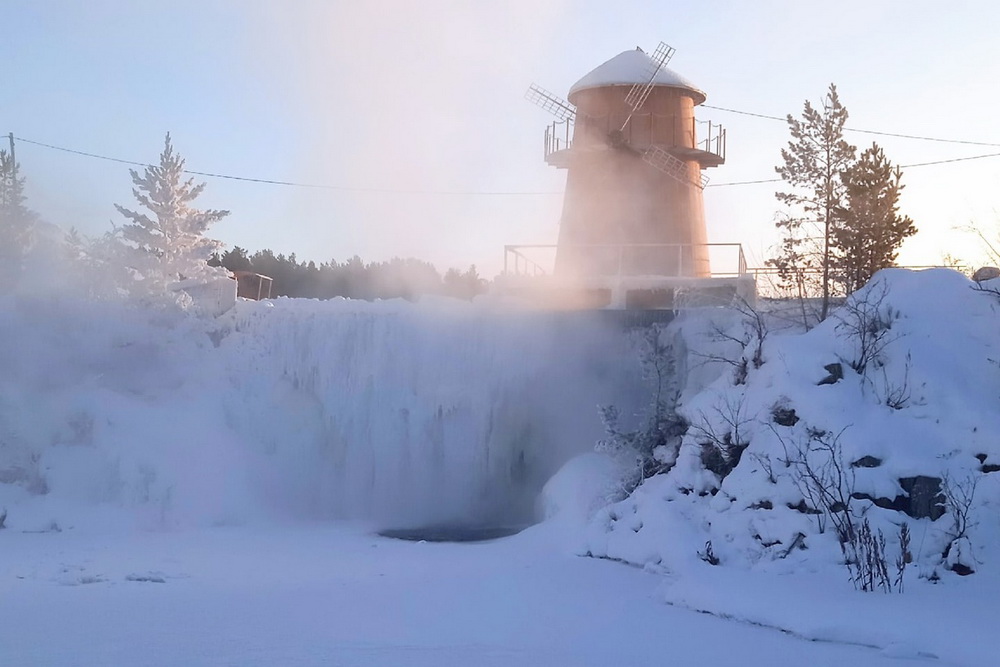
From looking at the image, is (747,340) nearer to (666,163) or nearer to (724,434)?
(724,434)

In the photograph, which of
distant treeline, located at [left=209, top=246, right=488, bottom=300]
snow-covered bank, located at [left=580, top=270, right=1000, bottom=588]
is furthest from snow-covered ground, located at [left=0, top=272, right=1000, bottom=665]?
distant treeline, located at [left=209, top=246, right=488, bottom=300]

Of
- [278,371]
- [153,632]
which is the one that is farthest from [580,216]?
[153,632]

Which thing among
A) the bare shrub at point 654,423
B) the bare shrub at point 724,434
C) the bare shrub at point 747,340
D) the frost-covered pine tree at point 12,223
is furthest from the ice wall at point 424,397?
the frost-covered pine tree at point 12,223

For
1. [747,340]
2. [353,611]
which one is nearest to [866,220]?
[747,340]

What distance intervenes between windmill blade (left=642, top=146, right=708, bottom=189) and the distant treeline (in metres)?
17.1

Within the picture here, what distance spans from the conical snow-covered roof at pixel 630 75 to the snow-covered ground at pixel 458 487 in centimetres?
925

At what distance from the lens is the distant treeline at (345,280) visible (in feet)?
147

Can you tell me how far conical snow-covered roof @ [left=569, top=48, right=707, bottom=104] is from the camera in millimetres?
27875

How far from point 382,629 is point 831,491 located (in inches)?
243

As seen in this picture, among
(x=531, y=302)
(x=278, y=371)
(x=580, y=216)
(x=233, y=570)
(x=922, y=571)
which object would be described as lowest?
(x=233, y=570)

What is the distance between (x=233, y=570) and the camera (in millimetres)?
13875

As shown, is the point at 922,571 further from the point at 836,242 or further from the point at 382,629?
the point at 836,242

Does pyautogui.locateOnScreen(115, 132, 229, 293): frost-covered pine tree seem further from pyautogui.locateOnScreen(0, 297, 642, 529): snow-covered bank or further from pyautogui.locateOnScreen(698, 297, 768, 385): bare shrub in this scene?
pyautogui.locateOnScreen(698, 297, 768, 385): bare shrub

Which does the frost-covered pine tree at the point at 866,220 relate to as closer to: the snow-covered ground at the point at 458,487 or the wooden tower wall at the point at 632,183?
the snow-covered ground at the point at 458,487
